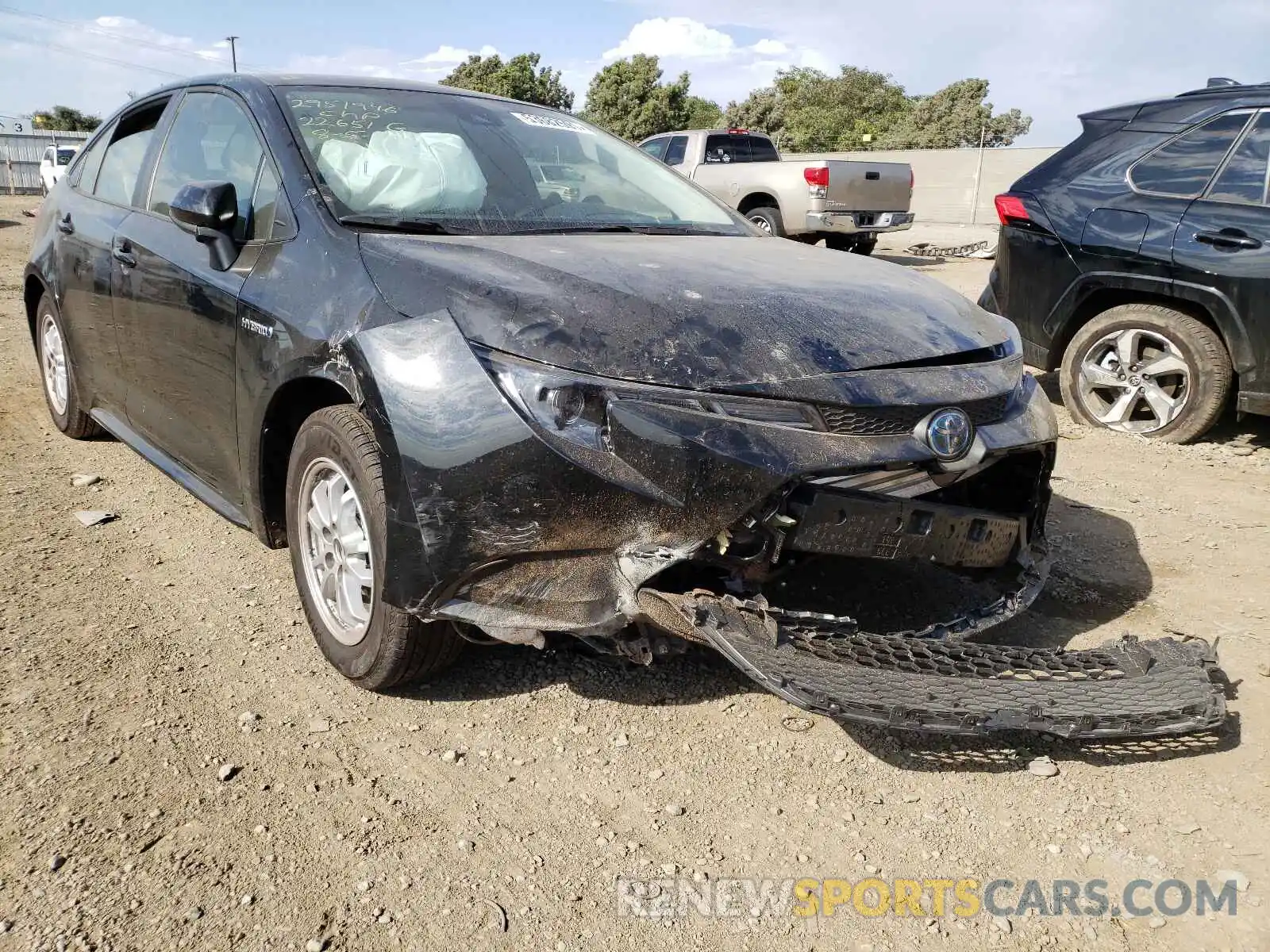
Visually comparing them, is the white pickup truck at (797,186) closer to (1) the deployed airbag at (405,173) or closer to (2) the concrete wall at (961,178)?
(2) the concrete wall at (961,178)

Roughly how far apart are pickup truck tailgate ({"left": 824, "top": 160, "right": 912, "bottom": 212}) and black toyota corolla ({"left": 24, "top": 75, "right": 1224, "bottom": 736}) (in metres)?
10.9

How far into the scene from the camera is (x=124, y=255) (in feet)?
12.6

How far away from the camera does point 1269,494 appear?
4887 mm

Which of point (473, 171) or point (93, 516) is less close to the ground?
point (473, 171)

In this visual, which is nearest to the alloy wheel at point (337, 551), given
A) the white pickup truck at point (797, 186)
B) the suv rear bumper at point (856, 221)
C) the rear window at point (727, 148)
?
the white pickup truck at point (797, 186)

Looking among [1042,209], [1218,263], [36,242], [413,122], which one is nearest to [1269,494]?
[1218,263]

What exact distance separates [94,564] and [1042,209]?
533 cm

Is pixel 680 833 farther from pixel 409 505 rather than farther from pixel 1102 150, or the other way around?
pixel 1102 150

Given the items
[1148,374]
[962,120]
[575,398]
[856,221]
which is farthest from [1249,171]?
[962,120]

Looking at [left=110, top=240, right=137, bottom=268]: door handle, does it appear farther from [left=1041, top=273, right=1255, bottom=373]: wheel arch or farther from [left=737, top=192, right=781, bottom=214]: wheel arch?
[left=737, top=192, right=781, bottom=214]: wheel arch

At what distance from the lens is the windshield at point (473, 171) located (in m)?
3.10

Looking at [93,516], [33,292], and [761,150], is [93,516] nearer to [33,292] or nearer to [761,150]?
[33,292]

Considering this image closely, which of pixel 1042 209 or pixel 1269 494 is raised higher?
pixel 1042 209

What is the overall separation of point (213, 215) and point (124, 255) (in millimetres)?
1012
